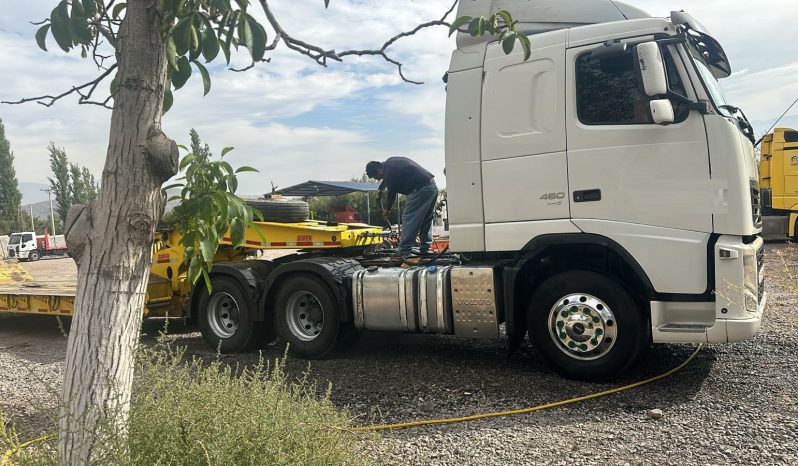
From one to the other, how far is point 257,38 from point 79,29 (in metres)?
0.63

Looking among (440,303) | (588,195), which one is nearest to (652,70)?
(588,195)

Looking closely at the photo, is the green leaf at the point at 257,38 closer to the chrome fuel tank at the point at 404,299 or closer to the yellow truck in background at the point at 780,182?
the chrome fuel tank at the point at 404,299

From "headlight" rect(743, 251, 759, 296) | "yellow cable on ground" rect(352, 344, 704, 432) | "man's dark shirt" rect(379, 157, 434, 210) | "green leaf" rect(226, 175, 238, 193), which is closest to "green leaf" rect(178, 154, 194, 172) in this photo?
"green leaf" rect(226, 175, 238, 193)

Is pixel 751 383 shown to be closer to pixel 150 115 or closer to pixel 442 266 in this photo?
pixel 442 266

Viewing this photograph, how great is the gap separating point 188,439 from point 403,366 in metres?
3.63

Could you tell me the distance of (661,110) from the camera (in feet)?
14.7

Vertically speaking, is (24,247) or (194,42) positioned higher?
(194,42)

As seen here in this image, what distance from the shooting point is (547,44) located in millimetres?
5129

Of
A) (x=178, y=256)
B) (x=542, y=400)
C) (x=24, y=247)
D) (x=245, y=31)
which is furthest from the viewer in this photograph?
(x=24, y=247)

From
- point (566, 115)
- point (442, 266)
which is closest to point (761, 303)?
point (566, 115)

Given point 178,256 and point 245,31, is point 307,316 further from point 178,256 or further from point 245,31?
point 245,31

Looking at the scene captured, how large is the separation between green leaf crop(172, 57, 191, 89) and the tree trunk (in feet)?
0.48

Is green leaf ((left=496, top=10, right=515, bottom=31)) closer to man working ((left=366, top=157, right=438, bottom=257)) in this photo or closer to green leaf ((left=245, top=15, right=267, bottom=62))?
green leaf ((left=245, top=15, right=267, bottom=62))

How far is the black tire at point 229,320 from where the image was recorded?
6.54 meters
